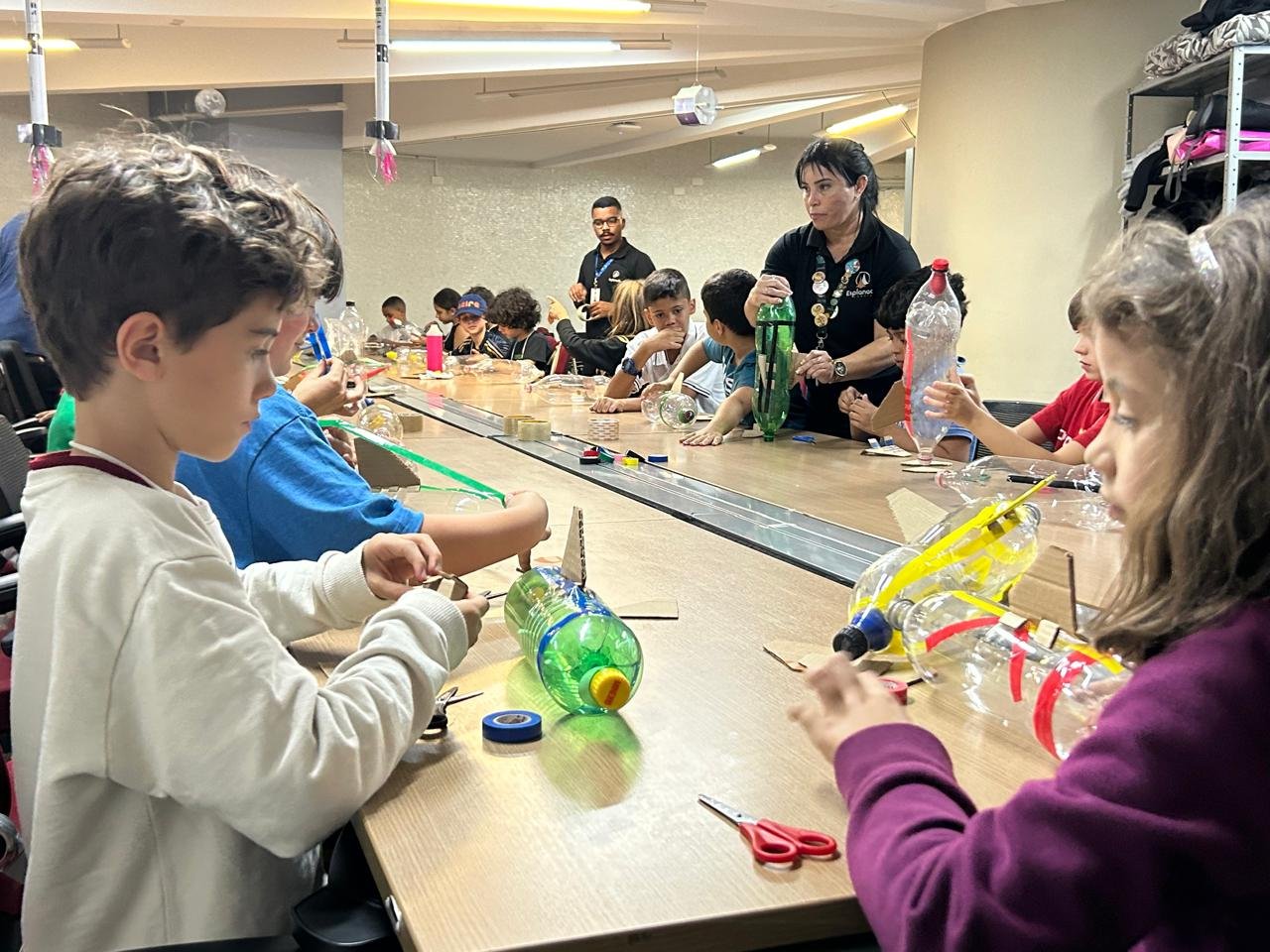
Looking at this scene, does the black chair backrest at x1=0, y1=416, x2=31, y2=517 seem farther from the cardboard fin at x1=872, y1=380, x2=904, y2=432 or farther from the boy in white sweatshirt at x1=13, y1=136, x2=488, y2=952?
the cardboard fin at x1=872, y1=380, x2=904, y2=432

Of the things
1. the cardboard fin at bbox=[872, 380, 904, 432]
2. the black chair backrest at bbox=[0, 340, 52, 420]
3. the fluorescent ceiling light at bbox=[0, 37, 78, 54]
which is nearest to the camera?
the cardboard fin at bbox=[872, 380, 904, 432]

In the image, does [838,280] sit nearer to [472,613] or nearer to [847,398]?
[847,398]

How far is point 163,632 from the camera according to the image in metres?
0.77

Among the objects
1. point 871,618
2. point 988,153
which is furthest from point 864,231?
point 988,153

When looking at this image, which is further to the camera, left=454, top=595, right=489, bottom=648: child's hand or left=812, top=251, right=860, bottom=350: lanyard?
left=812, top=251, right=860, bottom=350: lanyard

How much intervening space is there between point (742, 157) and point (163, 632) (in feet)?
39.4

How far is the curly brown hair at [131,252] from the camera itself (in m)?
0.86

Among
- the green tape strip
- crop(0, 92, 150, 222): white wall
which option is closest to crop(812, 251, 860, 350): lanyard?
the green tape strip

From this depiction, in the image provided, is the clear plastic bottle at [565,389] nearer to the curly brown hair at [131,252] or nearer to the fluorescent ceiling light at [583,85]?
the curly brown hair at [131,252]

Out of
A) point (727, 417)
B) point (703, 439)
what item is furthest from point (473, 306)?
point (703, 439)

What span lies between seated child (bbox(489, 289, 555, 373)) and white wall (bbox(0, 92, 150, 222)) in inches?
182

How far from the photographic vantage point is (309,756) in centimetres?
78

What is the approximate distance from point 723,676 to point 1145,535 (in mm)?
495

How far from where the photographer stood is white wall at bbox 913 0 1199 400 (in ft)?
17.0
